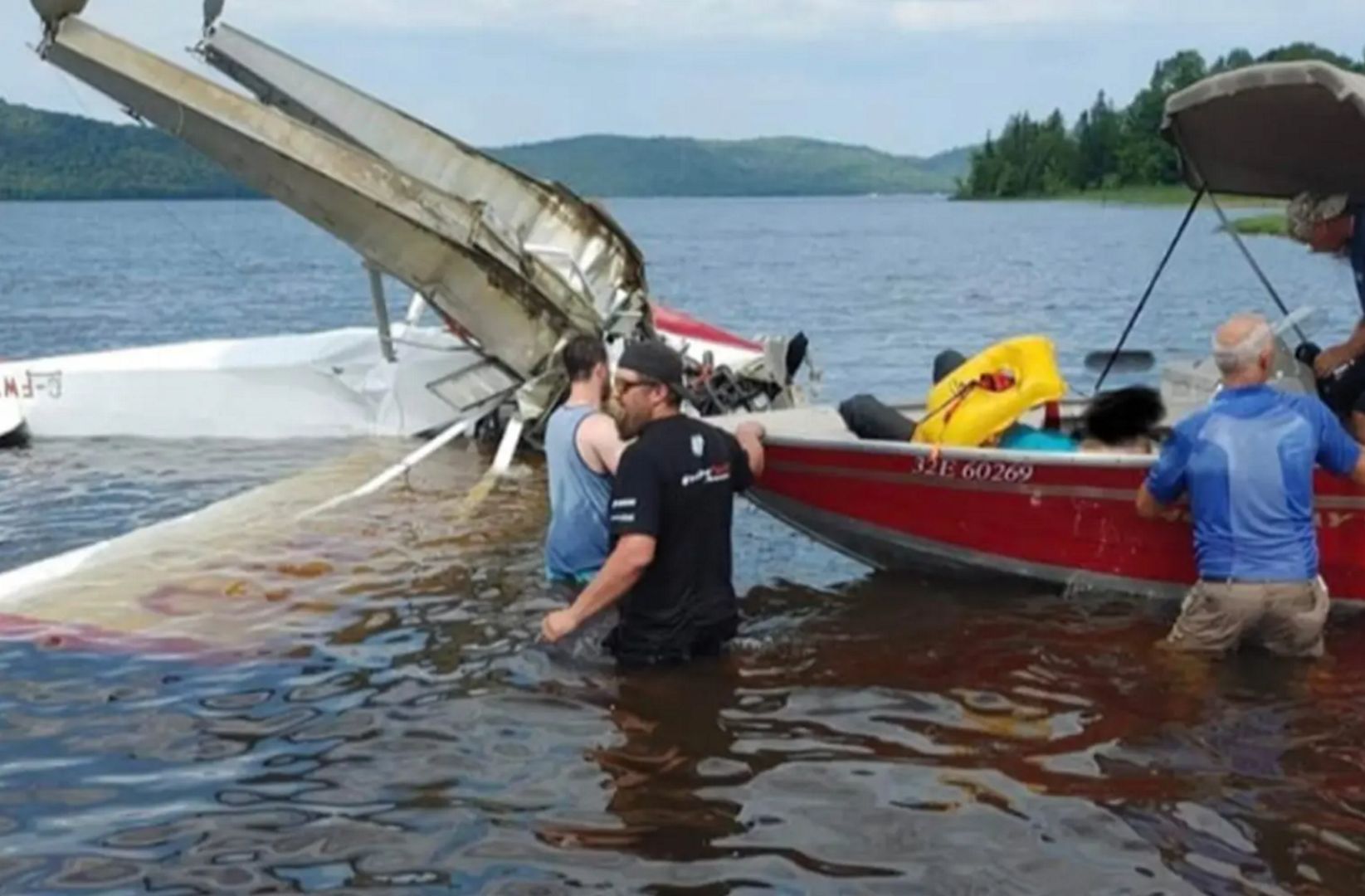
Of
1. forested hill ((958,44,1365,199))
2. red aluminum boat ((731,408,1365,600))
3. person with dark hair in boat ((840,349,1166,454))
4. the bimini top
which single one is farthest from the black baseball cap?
forested hill ((958,44,1365,199))

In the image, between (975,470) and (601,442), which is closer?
(601,442)

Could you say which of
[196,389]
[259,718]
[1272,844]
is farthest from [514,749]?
[196,389]

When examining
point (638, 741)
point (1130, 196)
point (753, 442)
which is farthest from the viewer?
point (1130, 196)

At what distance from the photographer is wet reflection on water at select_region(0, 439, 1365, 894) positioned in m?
6.28

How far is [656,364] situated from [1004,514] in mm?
2967

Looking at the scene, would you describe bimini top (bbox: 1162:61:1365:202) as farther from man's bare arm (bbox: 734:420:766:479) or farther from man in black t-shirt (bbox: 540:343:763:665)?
man in black t-shirt (bbox: 540:343:763:665)

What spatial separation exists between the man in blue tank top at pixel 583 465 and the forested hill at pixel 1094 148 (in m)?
105

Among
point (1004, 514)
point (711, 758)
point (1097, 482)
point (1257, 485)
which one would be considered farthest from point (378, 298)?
point (1257, 485)

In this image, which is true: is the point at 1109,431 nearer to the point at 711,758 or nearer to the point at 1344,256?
the point at 1344,256

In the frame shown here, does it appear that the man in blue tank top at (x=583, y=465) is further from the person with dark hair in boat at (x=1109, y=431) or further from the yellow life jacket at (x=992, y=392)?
the person with dark hair in boat at (x=1109, y=431)

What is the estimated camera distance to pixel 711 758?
7344 millimetres

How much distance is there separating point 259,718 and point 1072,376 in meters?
17.3

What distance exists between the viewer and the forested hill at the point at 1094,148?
131 meters

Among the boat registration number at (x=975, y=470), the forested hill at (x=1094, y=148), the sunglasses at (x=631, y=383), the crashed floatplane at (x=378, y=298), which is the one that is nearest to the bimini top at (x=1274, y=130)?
the boat registration number at (x=975, y=470)
